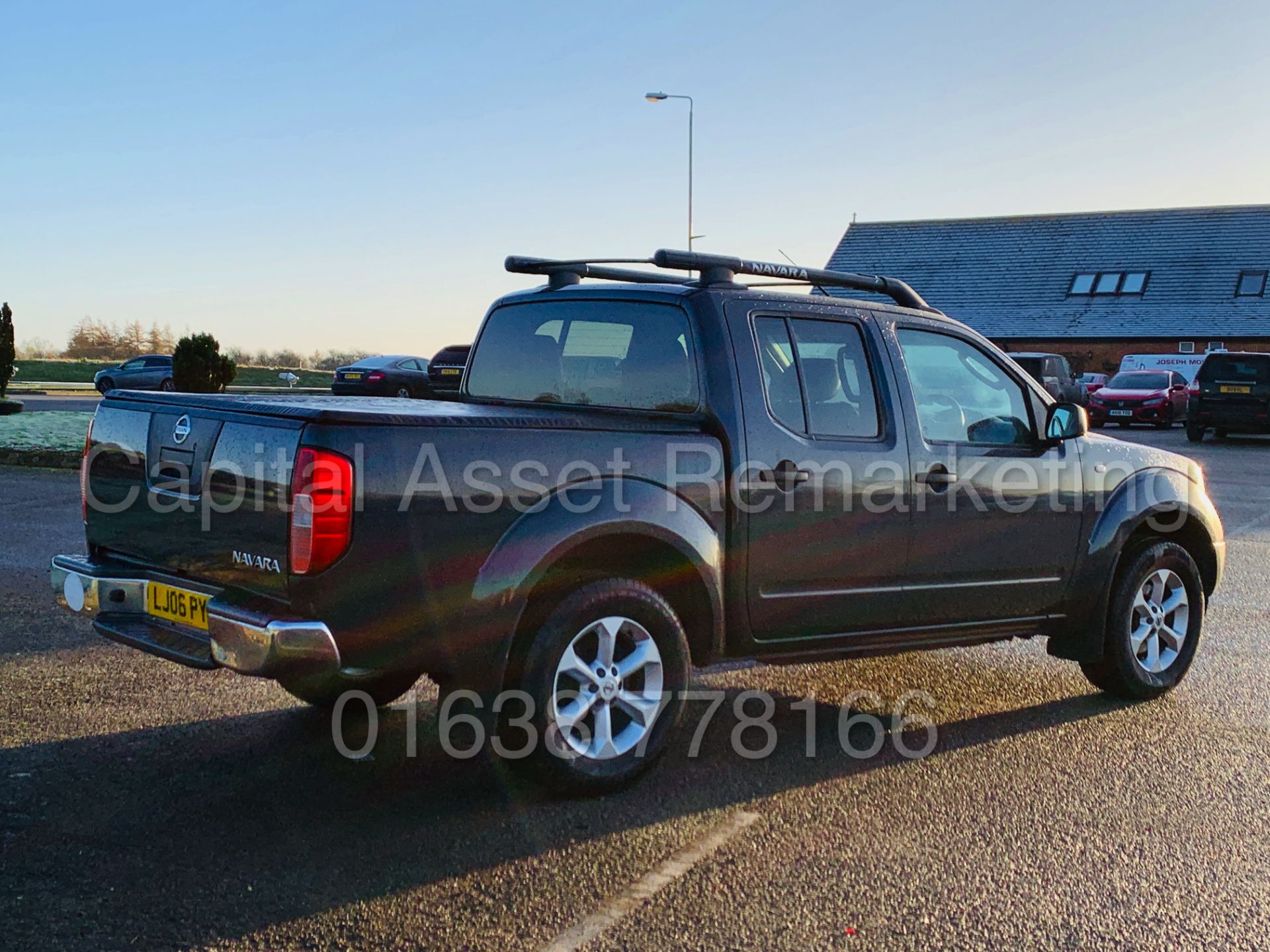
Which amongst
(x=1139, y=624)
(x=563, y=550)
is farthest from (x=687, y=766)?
(x=1139, y=624)

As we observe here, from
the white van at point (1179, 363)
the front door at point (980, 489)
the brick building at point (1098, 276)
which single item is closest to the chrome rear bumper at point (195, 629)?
the front door at point (980, 489)

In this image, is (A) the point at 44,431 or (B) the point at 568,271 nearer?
(B) the point at 568,271

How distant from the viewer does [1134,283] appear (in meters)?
51.7

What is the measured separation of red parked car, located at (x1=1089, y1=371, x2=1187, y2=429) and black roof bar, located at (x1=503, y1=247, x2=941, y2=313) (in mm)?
28583

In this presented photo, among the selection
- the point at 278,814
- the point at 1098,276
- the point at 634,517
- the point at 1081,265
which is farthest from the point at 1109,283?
the point at 278,814

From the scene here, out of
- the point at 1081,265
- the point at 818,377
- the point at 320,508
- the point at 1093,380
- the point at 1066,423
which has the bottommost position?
the point at 1093,380

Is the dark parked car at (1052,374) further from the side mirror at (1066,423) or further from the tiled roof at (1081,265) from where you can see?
the side mirror at (1066,423)

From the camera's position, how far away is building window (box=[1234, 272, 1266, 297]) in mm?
49188

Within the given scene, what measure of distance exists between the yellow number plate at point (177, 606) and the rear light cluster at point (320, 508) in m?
0.54

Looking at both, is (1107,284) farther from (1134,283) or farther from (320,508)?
(320,508)

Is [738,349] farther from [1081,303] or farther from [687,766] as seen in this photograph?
[1081,303]

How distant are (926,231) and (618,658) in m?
57.6

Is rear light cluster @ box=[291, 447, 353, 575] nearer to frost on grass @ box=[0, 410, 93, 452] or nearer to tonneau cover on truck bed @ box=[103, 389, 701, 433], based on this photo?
tonneau cover on truck bed @ box=[103, 389, 701, 433]

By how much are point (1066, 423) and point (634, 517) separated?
2344mm
